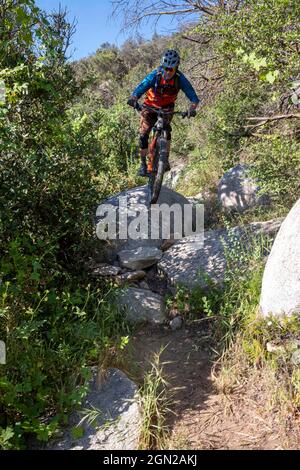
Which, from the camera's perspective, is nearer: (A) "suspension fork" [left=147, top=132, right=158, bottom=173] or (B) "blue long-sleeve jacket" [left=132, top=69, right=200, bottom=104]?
(B) "blue long-sleeve jacket" [left=132, top=69, right=200, bottom=104]

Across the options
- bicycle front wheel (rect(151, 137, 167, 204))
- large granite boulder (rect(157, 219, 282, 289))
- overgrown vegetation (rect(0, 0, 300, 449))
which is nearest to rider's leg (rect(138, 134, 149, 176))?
bicycle front wheel (rect(151, 137, 167, 204))

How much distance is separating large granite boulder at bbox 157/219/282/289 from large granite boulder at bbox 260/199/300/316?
0.82 metres

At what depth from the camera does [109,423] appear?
274cm

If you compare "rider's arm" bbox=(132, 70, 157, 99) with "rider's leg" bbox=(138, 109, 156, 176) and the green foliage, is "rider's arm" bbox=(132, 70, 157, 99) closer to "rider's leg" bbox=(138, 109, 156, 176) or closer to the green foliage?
"rider's leg" bbox=(138, 109, 156, 176)

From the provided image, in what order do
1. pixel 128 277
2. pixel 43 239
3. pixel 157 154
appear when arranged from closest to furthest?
pixel 43 239 < pixel 128 277 < pixel 157 154

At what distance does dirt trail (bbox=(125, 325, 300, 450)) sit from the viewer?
2.63 m

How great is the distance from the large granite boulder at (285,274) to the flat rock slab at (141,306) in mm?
1111

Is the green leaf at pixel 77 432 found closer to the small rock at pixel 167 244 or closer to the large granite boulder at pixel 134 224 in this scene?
the large granite boulder at pixel 134 224

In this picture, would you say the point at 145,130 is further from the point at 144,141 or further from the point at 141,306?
the point at 141,306

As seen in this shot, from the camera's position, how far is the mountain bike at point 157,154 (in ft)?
16.8

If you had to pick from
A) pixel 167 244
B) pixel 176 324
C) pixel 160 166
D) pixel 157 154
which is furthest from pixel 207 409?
pixel 157 154

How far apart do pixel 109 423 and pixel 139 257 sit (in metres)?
A: 2.24

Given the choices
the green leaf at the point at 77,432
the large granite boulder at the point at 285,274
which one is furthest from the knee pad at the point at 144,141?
the green leaf at the point at 77,432
